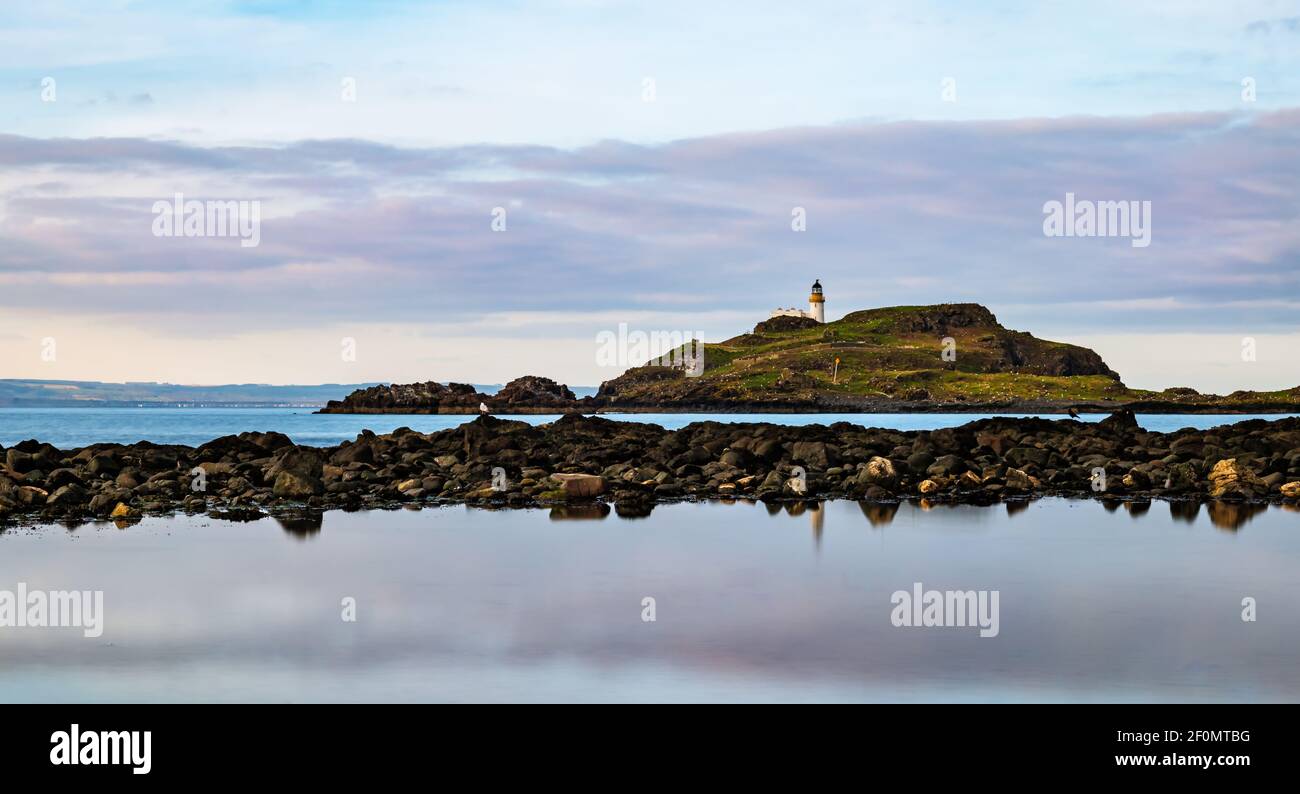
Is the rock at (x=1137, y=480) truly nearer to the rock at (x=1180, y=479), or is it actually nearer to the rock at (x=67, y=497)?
the rock at (x=1180, y=479)

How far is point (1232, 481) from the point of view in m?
33.3

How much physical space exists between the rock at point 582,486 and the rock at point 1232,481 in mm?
15332

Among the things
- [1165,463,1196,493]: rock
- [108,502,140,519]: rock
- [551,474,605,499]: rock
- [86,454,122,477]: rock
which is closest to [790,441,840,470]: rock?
[551,474,605,499]: rock

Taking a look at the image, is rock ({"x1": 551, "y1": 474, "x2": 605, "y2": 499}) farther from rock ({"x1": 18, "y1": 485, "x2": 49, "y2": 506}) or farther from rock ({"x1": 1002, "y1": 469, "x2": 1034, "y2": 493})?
rock ({"x1": 18, "y1": 485, "x2": 49, "y2": 506})

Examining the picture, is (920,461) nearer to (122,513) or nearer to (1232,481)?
(1232,481)

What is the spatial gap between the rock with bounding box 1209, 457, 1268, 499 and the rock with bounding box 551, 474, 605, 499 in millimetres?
15332

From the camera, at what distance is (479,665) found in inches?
533

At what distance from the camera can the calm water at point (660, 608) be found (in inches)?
502

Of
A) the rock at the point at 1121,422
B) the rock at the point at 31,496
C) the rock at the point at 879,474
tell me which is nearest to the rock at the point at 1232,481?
the rock at the point at 879,474

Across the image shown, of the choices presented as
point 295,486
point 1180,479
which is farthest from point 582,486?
point 1180,479

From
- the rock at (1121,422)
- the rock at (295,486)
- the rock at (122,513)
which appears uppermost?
the rock at (1121,422)

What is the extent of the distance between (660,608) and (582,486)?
15.2m
